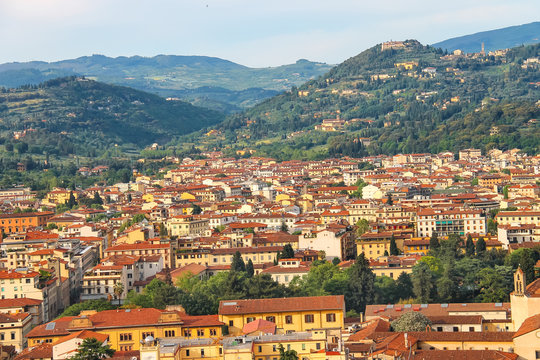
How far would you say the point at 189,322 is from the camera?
39531 mm

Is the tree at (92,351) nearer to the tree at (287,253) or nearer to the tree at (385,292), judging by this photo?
the tree at (385,292)

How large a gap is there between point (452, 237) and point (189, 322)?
2809 cm

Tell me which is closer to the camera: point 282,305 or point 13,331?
point 282,305

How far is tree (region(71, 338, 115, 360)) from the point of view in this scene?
106ft

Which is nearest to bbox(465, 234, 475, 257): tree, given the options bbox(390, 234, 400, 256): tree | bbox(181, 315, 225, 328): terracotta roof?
bbox(390, 234, 400, 256): tree

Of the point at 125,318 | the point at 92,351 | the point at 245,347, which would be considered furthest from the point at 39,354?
the point at 245,347

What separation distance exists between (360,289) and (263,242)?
18.6m

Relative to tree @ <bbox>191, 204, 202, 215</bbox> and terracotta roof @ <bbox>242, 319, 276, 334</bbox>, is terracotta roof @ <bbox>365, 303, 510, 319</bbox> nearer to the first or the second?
terracotta roof @ <bbox>242, 319, 276, 334</bbox>

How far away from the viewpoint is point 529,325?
31.7 m

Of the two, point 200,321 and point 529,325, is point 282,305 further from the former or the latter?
point 529,325

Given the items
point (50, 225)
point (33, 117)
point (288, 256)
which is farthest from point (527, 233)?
point (33, 117)

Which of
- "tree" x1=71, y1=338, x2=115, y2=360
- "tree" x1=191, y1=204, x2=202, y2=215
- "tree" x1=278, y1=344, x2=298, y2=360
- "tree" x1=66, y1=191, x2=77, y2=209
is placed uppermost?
"tree" x1=278, y1=344, x2=298, y2=360

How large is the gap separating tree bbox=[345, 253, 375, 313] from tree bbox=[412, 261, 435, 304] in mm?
2214

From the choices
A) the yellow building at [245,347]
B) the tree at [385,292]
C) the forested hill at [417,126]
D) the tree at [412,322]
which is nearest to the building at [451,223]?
the tree at [385,292]
